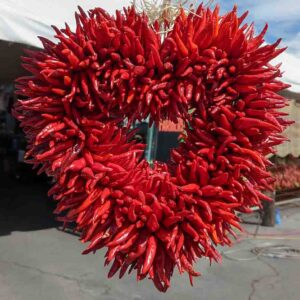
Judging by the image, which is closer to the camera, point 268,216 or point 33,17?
point 33,17

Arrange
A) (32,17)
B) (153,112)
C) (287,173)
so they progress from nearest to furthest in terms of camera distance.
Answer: (153,112) → (32,17) → (287,173)

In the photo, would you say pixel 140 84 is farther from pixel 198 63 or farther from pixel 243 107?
pixel 243 107

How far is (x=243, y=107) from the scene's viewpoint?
125cm

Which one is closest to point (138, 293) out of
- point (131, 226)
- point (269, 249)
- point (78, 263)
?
point (78, 263)

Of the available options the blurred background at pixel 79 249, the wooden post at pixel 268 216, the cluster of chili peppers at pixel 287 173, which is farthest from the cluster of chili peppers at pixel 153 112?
the cluster of chili peppers at pixel 287 173

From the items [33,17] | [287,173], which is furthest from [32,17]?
[287,173]

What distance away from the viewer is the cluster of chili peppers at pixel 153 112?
1221mm

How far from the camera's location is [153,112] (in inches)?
51.1

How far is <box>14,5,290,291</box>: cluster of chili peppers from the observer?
4.00ft

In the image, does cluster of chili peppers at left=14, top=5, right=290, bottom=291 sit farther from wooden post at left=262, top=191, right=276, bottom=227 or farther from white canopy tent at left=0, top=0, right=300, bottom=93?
wooden post at left=262, top=191, right=276, bottom=227

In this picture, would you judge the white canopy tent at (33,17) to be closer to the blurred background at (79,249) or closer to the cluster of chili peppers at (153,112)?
the blurred background at (79,249)

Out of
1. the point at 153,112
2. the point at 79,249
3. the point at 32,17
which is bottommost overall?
the point at 79,249

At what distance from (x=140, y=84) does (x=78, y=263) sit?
12.0 feet

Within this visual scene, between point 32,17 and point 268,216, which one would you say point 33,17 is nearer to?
point 32,17
